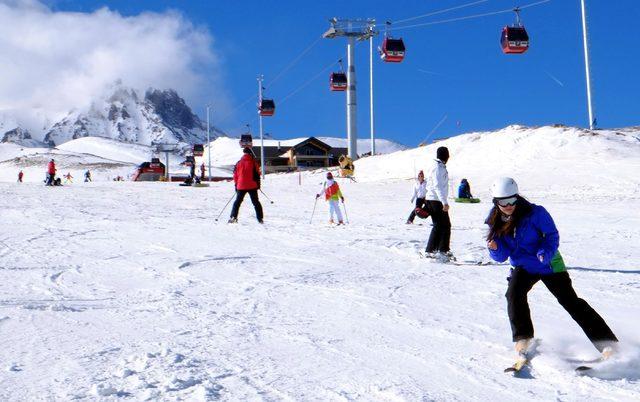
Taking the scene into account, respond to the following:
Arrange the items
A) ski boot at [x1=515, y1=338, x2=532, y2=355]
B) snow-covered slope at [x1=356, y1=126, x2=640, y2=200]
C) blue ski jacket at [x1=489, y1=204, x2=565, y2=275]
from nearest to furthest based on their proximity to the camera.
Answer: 1. blue ski jacket at [x1=489, y1=204, x2=565, y2=275]
2. ski boot at [x1=515, y1=338, x2=532, y2=355]
3. snow-covered slope at [x1=356, y1=126, x2=640, y2=200]

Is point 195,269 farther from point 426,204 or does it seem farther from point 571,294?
point 571,294

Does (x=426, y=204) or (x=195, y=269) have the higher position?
(x=426, y=204)

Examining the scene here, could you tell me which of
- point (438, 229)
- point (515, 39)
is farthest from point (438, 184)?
point (515, 39)

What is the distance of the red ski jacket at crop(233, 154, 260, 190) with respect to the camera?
1269 cm

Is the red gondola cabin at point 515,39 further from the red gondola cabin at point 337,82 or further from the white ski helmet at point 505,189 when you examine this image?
the white ski helmet at point 505,189

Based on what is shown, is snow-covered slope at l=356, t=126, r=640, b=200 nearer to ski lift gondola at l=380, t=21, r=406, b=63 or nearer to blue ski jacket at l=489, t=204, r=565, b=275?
ski lift gondola at l=380, t=21, r=406, b=63

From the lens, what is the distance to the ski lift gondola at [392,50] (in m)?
36.7

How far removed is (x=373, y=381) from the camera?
3.70 m

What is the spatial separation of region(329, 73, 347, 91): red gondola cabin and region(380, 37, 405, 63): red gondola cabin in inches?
380

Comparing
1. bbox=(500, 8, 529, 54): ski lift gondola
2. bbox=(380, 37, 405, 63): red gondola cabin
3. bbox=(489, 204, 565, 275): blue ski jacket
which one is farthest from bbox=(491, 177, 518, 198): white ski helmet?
bbox=(380, 37, 405, 63): red gondola cabin

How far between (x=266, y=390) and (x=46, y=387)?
118 cm

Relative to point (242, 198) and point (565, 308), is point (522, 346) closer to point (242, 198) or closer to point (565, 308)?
point (565, 308)

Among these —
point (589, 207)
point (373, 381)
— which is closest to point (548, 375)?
point (373, 381)

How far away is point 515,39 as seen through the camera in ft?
96.8
